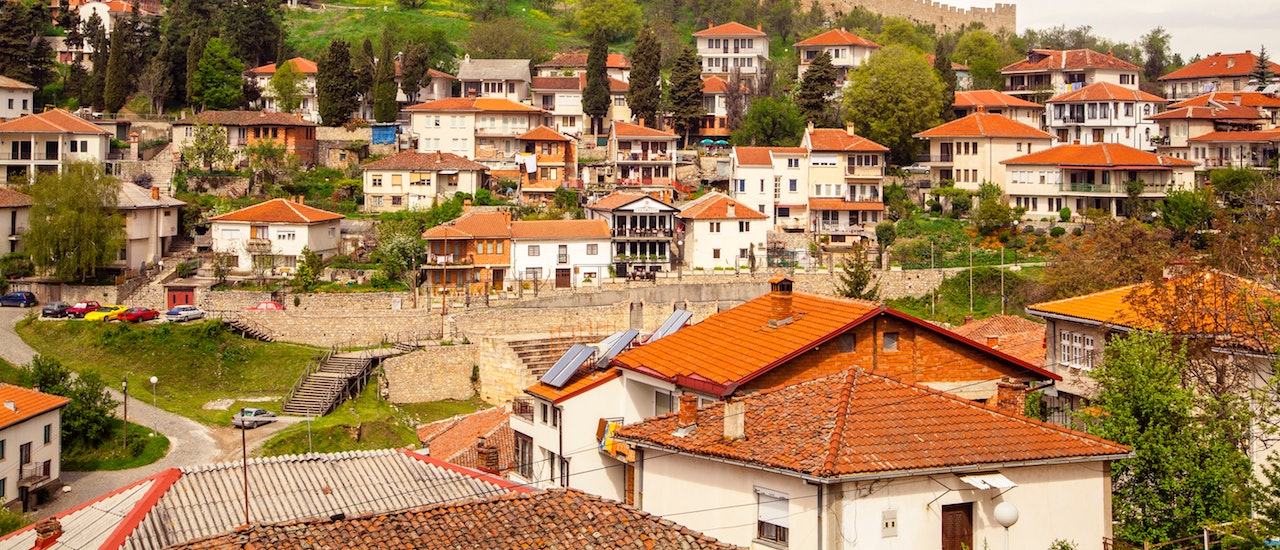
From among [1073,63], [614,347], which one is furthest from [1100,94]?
[614,347]

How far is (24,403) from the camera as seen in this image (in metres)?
36.4

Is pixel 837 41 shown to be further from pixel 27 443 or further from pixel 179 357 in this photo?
pixel 27 443

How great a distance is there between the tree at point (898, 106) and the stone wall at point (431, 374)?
101 ft

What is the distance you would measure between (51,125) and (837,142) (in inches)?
1383

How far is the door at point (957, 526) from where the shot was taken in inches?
614

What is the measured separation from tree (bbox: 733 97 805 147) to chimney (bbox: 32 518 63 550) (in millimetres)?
56524

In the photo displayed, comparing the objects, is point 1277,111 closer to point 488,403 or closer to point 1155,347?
point 488,403

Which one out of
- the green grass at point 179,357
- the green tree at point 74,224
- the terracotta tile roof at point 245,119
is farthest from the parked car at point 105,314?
the terracotta tile roof at point 245,119

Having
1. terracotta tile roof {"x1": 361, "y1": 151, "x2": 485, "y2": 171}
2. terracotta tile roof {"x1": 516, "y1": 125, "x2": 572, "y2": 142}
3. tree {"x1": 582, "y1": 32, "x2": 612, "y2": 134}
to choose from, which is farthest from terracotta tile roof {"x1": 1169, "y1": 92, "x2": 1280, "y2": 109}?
terracotta tile roof {"x1": 361, "y1": 151, "x2": 485, "y2": 171}

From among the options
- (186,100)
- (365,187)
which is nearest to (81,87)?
(186,100)

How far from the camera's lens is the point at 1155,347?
19.6 m

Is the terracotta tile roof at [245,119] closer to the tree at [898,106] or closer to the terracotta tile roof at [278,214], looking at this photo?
the terracotta tile roof at [278,214]

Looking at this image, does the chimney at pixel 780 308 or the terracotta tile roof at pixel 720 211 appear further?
the terracotta tile roof at pixel 720 211

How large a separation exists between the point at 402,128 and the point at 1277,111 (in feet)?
153
